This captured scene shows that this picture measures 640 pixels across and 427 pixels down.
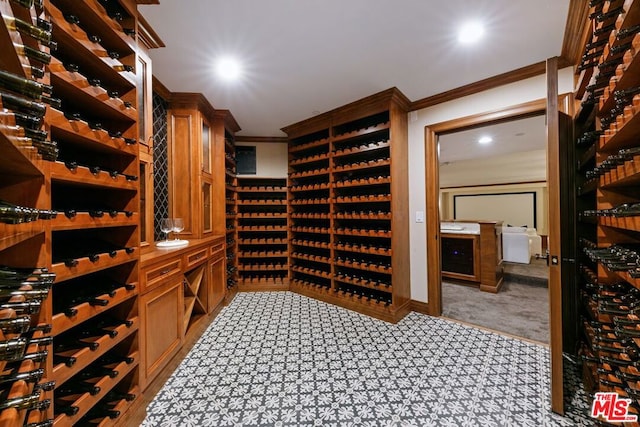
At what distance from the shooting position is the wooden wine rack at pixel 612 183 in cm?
87

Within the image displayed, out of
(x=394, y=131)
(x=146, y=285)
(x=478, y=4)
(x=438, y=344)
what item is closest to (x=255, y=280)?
(x=146, y=285)

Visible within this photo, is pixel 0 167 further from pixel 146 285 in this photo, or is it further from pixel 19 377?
pixel 146 285

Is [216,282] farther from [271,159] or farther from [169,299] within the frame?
[271,159]

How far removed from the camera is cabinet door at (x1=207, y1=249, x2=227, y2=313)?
2590 millimetres

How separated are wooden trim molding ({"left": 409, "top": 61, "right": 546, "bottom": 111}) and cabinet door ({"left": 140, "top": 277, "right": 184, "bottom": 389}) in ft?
9.87

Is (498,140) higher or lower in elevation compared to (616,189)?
higher

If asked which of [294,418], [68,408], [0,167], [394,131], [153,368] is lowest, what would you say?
[294,418]

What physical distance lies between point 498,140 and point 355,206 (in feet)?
9.86

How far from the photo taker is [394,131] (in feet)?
8.62

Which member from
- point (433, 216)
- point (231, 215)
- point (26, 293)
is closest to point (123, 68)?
point (26, 293)

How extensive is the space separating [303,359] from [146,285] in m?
1.26

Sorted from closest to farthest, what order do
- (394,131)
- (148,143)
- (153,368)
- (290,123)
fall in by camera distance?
(153,368), (148,143), (394,131), (290,123)

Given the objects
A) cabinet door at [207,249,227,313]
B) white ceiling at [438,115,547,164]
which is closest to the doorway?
white ceiling at [438,115,547,164]

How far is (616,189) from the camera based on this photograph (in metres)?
1.26
